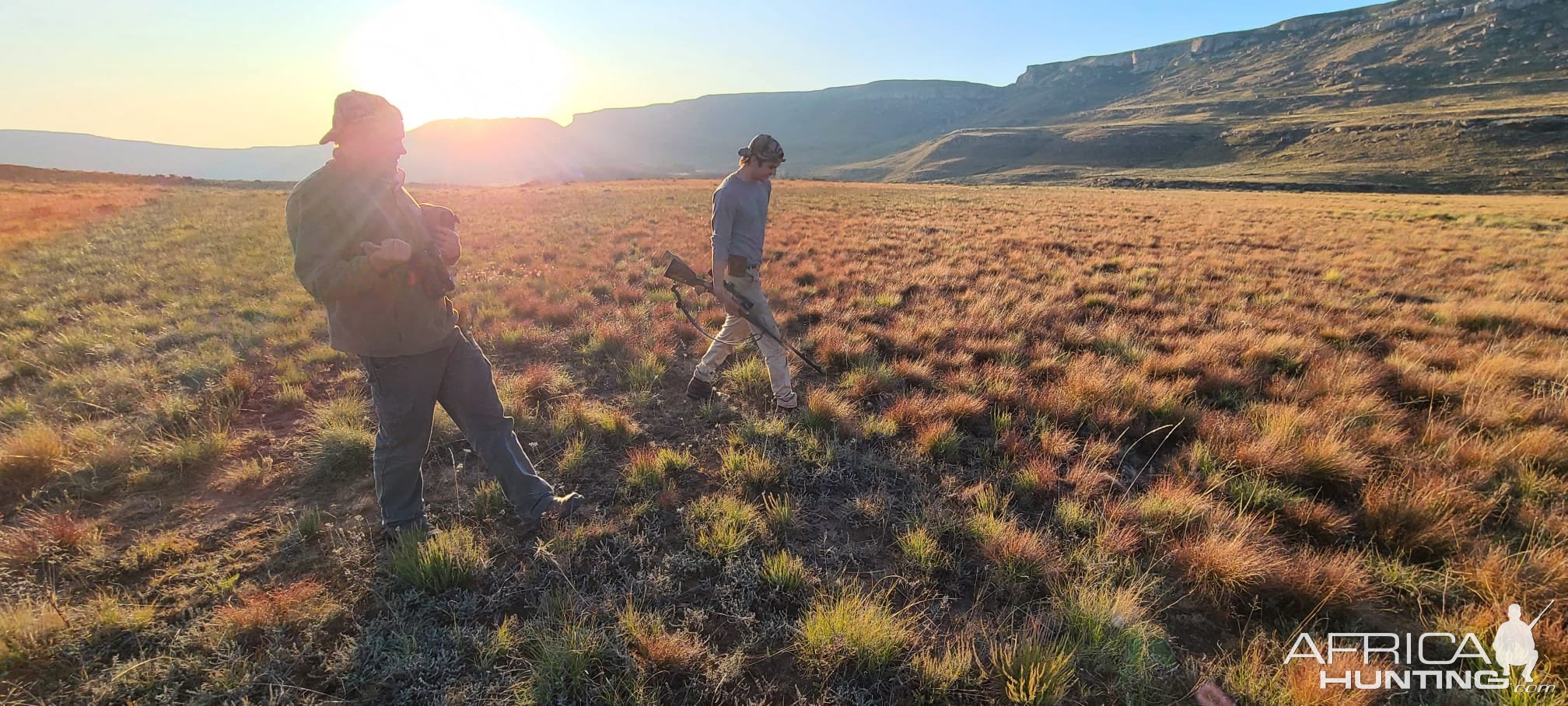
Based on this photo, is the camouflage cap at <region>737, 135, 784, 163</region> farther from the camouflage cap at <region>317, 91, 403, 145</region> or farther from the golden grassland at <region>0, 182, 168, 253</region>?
the golden grassland at <region>0, 182, 168, 253</region>

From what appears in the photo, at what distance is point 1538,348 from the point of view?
6203 millimetres

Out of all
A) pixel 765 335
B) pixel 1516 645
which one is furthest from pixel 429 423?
pixel 1516 645

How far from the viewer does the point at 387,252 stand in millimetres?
2617

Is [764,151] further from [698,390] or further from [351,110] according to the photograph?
[351,110]

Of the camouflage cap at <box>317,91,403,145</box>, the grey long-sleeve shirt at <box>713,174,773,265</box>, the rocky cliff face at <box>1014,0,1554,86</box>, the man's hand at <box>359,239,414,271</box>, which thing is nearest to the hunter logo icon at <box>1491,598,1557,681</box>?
the grey long-sleeve shirt at <box>713,174,773,265</box>

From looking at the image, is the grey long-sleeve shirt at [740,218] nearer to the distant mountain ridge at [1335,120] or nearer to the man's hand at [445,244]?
the man's hand at [445,244]

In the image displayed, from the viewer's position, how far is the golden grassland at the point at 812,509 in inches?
99.6

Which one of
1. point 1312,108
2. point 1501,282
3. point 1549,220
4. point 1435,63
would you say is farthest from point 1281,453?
point 1435,63

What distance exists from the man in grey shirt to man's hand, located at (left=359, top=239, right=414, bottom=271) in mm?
2509

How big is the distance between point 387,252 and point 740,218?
114 inches

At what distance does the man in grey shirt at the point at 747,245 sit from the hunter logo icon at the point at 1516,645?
13.9 ft

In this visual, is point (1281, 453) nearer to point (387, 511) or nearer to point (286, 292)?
point (387, 511)

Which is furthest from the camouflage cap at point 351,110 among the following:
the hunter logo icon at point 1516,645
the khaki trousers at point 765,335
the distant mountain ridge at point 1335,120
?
the distant mountain ridge at point 1335,120

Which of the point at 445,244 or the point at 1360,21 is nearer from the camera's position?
the point at 445,244
